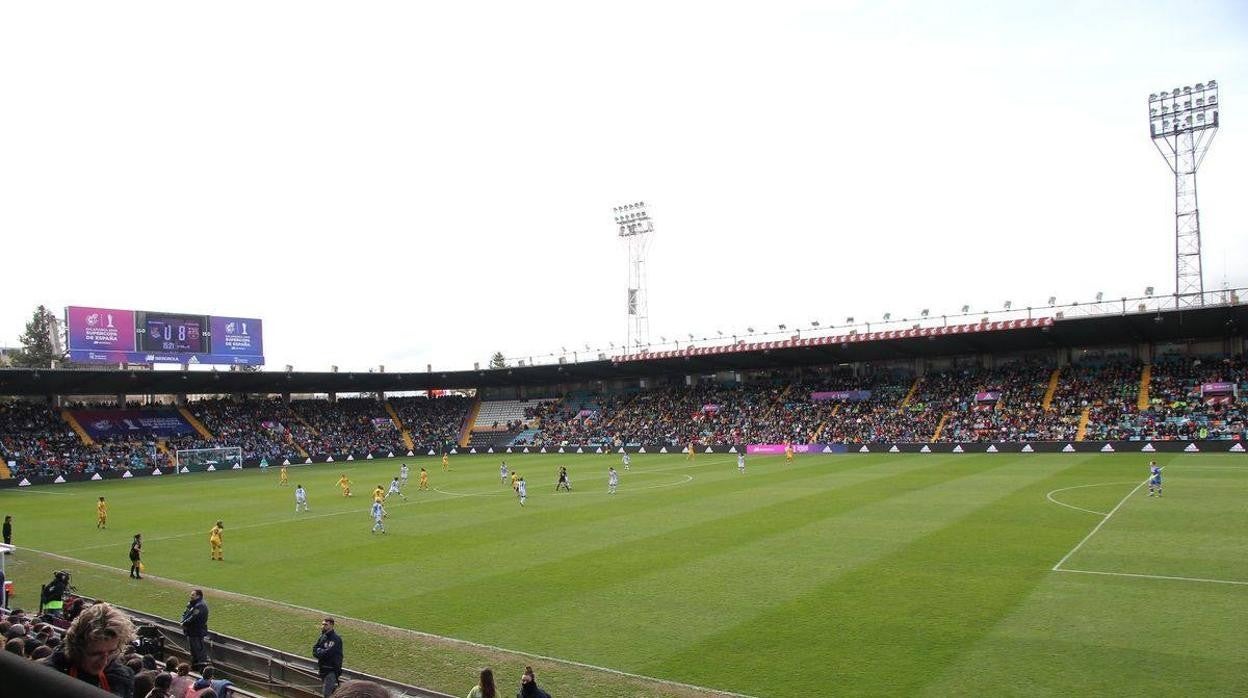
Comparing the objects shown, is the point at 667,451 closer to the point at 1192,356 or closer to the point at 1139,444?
the point at 1139,444

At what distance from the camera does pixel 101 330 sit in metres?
62.4

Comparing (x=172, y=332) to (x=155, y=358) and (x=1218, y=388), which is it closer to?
(x=155, y=358)

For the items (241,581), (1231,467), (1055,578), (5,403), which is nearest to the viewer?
(1055,578)

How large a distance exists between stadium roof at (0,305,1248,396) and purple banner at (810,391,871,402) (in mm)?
3466

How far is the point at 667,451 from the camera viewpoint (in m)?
68.1

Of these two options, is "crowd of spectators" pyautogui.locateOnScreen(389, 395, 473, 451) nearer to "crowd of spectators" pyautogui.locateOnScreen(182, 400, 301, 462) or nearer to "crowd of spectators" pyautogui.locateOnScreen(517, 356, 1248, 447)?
"crowd of spectators" pyautogui.locateOnScreen(517, 356, 1248, 447)

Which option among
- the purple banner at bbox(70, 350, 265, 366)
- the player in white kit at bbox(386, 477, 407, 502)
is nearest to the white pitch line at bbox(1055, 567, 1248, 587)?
the player in white kit at bbox(386, 477, 407, 502)

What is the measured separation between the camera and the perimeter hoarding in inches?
2418

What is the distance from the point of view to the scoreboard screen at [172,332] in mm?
65062

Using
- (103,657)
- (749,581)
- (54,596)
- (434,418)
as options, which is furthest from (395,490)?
(434,418)

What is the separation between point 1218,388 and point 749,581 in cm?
4856

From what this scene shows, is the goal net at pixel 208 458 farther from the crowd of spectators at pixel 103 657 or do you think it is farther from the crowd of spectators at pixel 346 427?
the crowd of spectators at pixel 103 657

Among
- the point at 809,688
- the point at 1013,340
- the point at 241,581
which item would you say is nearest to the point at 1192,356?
the point at 1013,340

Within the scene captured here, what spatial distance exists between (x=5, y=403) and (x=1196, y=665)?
269 ft
